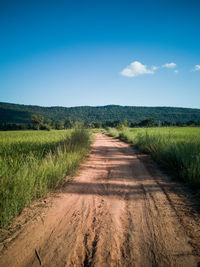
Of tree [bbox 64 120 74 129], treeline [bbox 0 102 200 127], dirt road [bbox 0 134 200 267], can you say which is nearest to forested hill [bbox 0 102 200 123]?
treeline [bbox 0 102 200 127]

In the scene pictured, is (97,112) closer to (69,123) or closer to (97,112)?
(97,112)

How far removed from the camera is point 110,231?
64.1 inches

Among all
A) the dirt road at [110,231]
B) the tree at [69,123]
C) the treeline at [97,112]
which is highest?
the treeline at [97,112]

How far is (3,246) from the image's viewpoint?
1396 mm

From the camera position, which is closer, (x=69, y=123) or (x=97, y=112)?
(x=69, y=123)

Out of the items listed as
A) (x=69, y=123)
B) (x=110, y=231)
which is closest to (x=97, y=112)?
(x=69, y=123)

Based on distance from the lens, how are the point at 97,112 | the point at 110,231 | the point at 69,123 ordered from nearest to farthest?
the point at 110,231, the point at 69,123, the point at 97,112

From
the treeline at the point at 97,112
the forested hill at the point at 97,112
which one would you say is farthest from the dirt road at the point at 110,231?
the forested hill at the point at 97,112

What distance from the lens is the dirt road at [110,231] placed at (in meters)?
1.27

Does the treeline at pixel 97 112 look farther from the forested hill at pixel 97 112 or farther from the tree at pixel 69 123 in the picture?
the tree at pixel 69 123

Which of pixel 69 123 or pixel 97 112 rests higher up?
pixel 97 112

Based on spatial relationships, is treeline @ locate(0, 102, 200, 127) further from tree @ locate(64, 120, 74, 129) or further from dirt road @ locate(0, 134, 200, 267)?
dirt road @ locate(0, 134, 200, 267)

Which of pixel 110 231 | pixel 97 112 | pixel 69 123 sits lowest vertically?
pixel 110 231

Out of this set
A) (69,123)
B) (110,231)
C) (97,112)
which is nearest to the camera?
(110,231)
